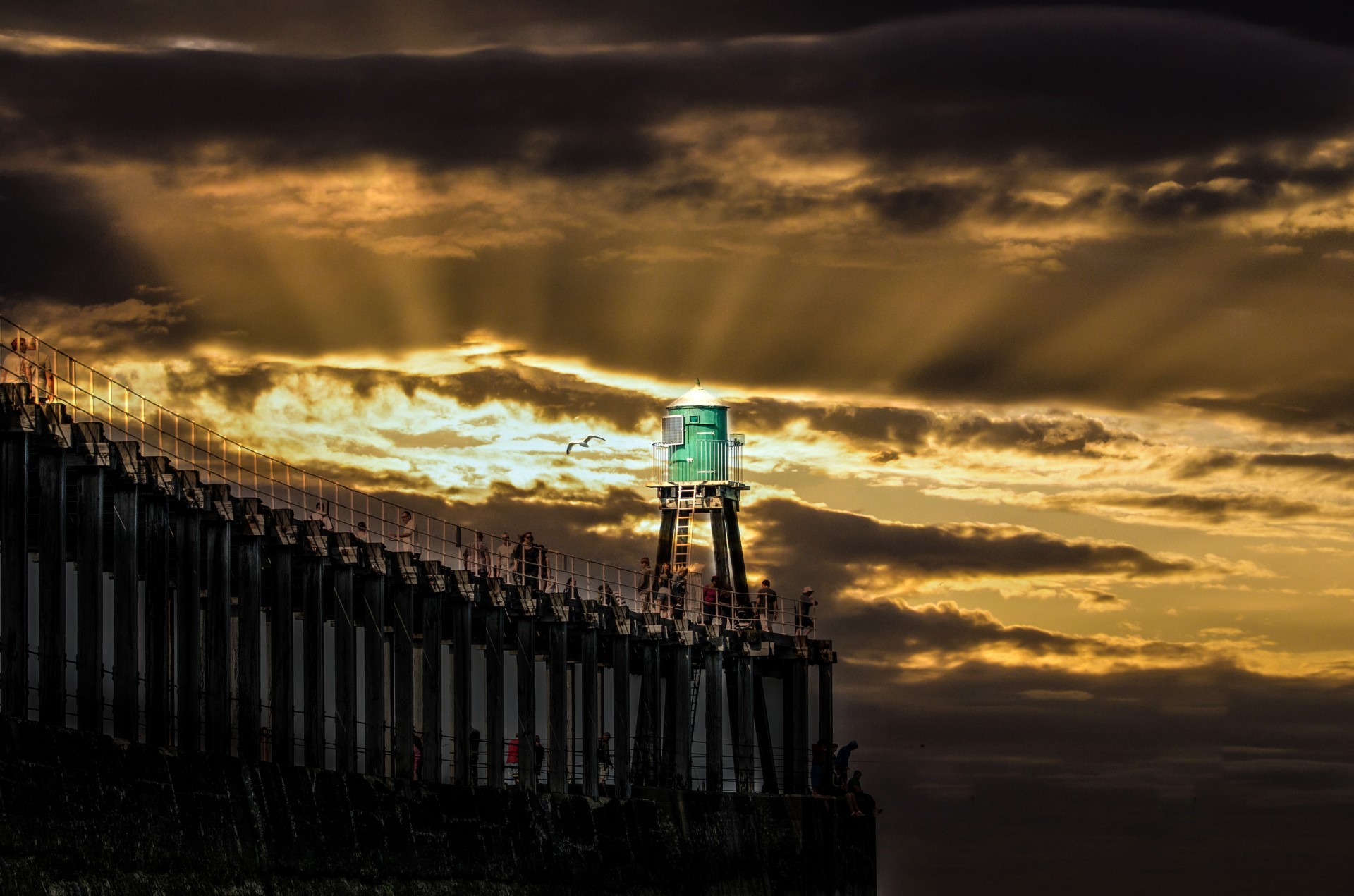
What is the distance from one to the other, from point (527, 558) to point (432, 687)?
6.37m

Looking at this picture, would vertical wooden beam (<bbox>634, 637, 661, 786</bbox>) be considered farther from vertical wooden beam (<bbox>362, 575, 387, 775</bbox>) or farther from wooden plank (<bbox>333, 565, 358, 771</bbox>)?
wooden plank (<bbox>333, 565, 358, 771</bbox>)

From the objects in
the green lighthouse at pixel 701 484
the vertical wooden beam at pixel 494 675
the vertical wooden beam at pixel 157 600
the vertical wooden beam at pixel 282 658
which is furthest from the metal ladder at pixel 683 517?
the vertical wooden beam at pixel 157 600

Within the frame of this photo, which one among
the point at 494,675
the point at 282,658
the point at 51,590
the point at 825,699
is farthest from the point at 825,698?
the point at 51,590

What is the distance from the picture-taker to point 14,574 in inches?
1382

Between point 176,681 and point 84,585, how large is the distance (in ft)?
14.1

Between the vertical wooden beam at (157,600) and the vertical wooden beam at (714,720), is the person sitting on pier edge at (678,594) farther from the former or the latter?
the vertical wooden beam at (157,600)

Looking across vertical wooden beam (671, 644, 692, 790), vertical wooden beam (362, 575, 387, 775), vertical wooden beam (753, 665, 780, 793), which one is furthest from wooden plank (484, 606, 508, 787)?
vertical wooden beam (753, 665, 780, 793)

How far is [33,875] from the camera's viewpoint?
30.0 meters

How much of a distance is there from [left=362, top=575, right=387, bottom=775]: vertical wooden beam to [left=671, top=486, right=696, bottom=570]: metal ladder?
23151 millimetres

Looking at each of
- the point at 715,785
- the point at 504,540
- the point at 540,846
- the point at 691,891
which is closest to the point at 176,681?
the point at 540,846

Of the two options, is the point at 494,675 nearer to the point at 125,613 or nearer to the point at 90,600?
the point at 125,613

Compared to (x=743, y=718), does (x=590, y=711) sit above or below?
Answer: above

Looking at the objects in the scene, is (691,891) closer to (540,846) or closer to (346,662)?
(540,846)

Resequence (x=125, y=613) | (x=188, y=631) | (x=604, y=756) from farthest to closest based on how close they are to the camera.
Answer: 1. (x=604, y=756)
2. (x=188, y=631)
3. (x=125, y=613)
